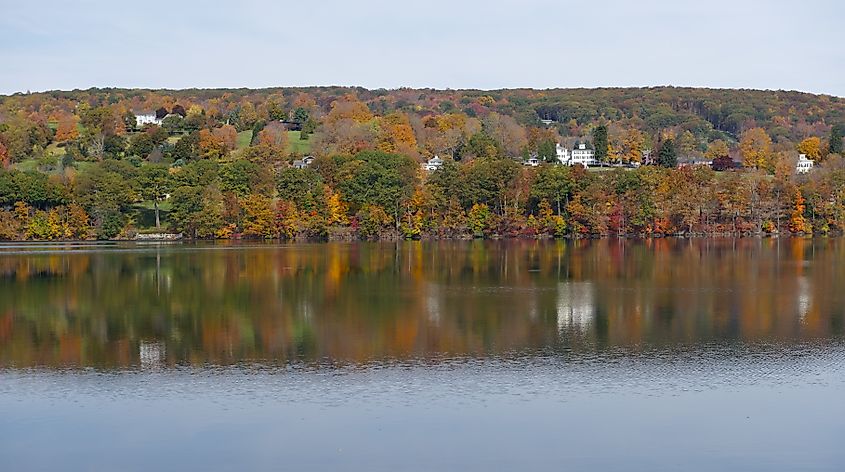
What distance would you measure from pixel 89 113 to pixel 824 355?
330 feet

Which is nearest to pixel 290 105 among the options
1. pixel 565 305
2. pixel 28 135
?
pixel 28 135

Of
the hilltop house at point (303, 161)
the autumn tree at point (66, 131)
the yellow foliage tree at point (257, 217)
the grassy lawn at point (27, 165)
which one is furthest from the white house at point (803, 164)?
the autumn tree at point (66, 131)

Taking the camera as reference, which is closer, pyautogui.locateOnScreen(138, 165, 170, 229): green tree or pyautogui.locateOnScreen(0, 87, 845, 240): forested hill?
pyautogui.locateOnScreen(0, 87, 845, 240): forested hill

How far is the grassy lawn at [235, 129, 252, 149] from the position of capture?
10388cm

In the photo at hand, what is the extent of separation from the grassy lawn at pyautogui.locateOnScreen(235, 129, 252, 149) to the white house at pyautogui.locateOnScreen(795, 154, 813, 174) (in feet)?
200

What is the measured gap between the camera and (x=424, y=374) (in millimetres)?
18547

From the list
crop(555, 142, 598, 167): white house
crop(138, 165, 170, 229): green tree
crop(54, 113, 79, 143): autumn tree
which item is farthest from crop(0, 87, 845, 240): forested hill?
crop(555, 142, 598, 167): white house

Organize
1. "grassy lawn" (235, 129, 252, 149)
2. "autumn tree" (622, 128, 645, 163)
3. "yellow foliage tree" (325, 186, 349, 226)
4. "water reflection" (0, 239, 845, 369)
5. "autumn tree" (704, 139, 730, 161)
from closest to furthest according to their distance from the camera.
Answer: "water reflection" (0, 239, 845, 369), "yellow foliage tree" (325, 186, 349, 226), "grassy lawn" (235, 129, 252, 149), "autumn tree" (704, 139, 730, 161), "autumn tree" (622, 128, 645, 163)

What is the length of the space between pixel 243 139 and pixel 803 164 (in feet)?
215

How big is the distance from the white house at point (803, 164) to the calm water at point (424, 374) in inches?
2500

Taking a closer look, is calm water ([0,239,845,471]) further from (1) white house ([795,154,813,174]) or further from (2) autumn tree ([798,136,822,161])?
(2) autumn tree ([798,136,822,161])

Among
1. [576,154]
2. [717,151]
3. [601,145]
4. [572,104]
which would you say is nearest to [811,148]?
[717,151]

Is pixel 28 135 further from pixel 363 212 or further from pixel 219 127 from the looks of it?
pixel 363 212

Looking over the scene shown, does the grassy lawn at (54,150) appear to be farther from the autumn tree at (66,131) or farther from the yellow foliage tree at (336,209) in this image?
the yellow foliage tree at (336,209)
